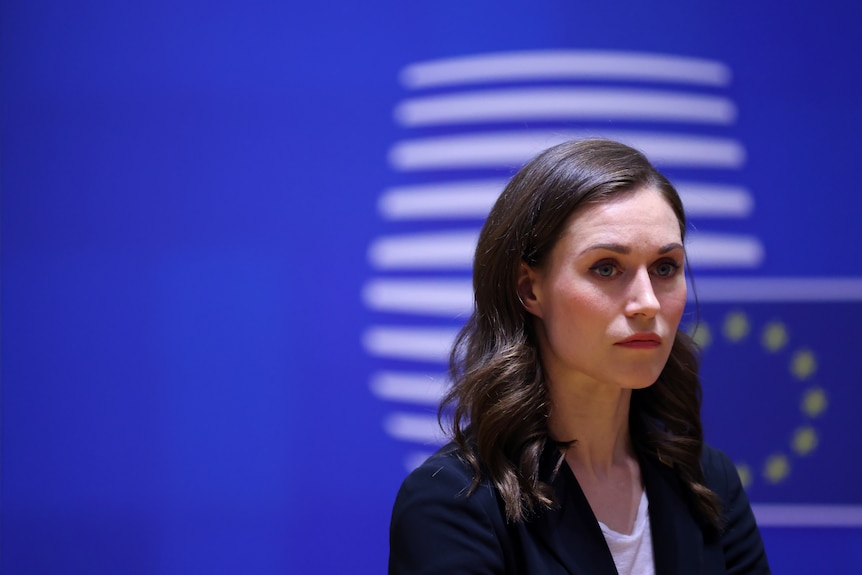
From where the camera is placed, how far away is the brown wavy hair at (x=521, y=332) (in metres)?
1.67

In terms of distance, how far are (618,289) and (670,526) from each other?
0.53 meters

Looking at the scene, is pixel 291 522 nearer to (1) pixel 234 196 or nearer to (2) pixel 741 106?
(1) pixel 234 196

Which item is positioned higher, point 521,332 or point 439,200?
point 439,200

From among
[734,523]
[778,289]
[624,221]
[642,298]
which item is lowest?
[734,523]

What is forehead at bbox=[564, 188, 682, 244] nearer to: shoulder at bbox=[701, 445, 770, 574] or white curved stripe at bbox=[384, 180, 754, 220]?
shoulder at bbox=[701, 445, 770, 574]

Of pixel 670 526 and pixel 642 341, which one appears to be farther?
pixel 670 526

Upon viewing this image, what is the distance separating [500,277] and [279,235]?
3.20 ft

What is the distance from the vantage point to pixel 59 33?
2553mm

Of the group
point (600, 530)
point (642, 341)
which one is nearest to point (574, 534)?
point (600, 530)

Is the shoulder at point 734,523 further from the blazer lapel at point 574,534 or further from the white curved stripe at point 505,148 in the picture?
the white curved stripe at point 505,148

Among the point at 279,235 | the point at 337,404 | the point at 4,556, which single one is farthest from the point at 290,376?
the point at 4,556

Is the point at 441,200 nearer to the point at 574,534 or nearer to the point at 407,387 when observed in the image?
the point at 407,387

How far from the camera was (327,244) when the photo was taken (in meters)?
2.54

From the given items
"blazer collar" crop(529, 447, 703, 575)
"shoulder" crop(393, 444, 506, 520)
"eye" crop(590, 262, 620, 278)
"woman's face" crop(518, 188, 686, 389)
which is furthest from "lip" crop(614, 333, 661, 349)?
"shoulder" crop(393, 444, 506, 520)
